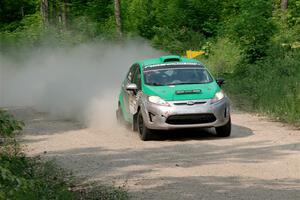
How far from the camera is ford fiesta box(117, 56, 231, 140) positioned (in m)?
13.8

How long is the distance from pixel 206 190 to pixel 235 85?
589 inches

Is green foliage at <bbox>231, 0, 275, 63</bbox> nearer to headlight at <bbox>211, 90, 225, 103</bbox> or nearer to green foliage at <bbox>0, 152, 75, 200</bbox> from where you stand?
headlight at <bbox>211, 90, 225, 103</bbox>

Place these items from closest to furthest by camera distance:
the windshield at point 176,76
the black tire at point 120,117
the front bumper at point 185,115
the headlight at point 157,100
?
the front bumper at point 185,115 < the headlight at point 157,100 < the windshield at point 176,76 < the black tire at point 120,117

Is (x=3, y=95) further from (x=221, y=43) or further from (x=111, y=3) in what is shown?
(x=111, y=3)

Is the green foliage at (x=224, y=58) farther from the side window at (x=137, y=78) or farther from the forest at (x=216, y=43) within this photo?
the side window at (x=137, y=78)

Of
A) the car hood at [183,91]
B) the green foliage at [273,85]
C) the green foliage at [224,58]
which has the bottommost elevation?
the green foliage at [224,58]

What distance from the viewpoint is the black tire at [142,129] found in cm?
1412

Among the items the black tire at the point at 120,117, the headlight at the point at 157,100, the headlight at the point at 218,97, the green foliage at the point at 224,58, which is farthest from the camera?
the green foliage at the point at 224,58

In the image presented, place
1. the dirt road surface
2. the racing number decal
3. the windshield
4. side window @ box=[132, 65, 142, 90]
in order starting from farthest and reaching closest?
side window @ box=[132, 65, 142, 90] < the windshield < the racing number decal < the dirt road surface

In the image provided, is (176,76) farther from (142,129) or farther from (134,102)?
(142,129)

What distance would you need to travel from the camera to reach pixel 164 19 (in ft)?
140

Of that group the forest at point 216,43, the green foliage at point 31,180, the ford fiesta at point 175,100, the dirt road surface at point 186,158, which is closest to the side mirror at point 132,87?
the ford fiesta at point 175,100

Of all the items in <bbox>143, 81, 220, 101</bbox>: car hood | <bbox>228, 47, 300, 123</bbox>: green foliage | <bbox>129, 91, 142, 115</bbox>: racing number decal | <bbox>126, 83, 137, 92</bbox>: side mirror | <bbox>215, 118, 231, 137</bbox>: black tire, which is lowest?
<bbox>228, 47, 300, 123</bbox>: green foliage

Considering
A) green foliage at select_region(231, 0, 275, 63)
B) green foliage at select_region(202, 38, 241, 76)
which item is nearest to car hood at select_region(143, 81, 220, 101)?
green foliage at select_region(231, 0, 275, 63)
